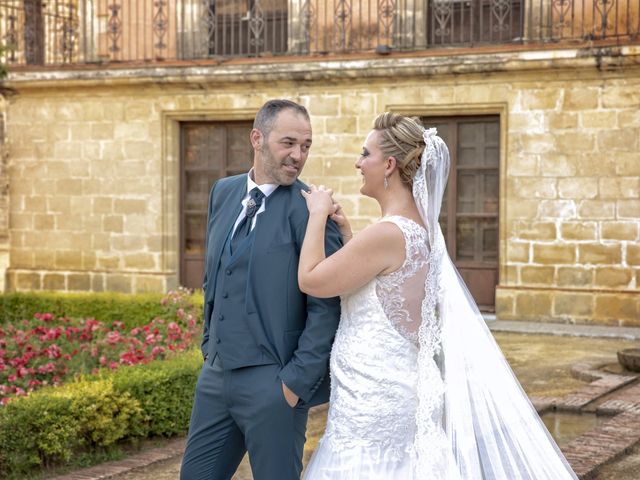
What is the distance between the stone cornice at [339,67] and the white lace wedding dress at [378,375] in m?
9.16

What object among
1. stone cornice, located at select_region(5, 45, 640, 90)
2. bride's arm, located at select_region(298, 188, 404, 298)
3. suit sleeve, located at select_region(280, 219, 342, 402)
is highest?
stone cornice, located at select_region(5, 45, 640, 90)

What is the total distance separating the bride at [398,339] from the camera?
130 inches

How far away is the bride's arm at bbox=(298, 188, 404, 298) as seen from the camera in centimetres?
319

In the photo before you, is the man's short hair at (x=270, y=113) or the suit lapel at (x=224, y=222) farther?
the suit lapel at (x=224, y=222)

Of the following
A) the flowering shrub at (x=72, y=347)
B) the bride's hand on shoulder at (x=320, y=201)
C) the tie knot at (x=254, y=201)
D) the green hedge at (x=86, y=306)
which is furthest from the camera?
the green hedge at (x=86, y=306)

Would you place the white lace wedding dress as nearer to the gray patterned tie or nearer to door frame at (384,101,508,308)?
the gray patterned tie

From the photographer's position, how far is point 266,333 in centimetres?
331

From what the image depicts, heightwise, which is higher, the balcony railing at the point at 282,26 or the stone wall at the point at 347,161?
the balcony railing at the point at 282,26

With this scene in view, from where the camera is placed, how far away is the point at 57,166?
14.8 metres

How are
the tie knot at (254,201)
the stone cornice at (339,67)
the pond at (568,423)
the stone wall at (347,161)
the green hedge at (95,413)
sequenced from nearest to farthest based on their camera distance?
the tie knot at (254,201), the green hedge at (95,413), the pond at (568,423), the stone cornice at (339,67), the stone wall at (347,161)

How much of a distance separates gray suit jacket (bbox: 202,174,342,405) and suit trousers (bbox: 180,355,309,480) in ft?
0.23

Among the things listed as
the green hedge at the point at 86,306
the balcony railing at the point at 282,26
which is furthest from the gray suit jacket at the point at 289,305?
the balcony railing at the point at 282,26

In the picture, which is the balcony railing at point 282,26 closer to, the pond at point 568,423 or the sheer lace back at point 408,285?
the pond at point 568,423

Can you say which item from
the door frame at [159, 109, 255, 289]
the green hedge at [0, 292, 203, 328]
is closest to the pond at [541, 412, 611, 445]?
the green hedge at [0, 292, 203, 328]
